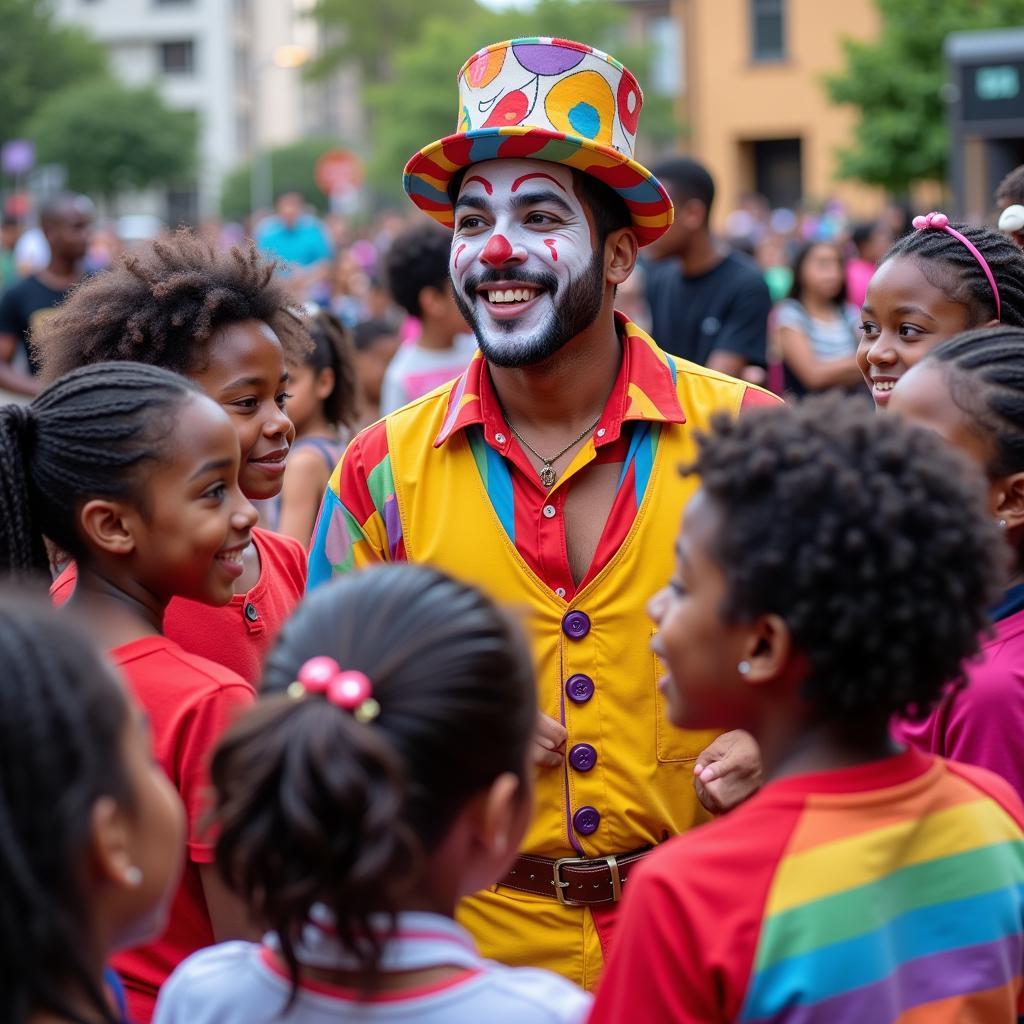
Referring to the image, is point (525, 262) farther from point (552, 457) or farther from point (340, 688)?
point (340, 688)

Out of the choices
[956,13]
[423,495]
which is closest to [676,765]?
[423,495]

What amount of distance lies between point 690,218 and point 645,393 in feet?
15.4

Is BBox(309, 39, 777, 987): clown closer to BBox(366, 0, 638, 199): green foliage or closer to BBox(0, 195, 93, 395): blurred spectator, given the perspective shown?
BBox(0, 195, 93, 395): blurred spectator

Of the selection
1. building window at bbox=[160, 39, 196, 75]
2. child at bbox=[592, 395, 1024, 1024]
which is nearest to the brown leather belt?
child at bbox=[592, 395, 1024, 1024]

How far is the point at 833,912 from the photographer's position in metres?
1.93

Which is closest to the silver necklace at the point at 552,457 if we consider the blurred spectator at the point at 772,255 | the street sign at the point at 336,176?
the blurred spectator at the point at 772,255

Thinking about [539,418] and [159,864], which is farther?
[539,418]

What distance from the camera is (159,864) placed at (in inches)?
71.7

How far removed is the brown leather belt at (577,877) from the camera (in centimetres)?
310

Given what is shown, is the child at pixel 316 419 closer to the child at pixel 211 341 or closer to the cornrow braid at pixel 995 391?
the child at pixel 211 341

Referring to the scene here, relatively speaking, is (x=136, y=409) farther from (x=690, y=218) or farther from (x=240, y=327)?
(x=690, y=218)

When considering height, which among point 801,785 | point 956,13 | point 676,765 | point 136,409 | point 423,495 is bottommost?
point 676,765

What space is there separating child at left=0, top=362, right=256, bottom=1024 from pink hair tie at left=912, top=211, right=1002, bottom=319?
5.94 feet

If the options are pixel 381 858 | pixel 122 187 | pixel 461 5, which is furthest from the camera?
pixel 461 5
